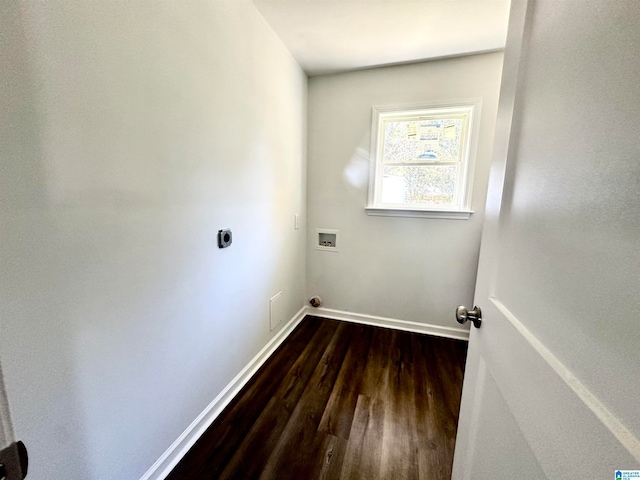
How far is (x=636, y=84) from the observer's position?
13.1 inches

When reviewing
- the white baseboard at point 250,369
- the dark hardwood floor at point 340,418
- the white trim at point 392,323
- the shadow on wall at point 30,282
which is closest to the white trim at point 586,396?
the dark hardwood floor at point 340,418

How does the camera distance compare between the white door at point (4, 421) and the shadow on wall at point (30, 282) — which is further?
the shadow on wall at point (30, 282)

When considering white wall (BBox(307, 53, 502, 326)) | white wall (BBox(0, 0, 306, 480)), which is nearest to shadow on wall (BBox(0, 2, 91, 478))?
white wall (BBox(0, 0, 306, 480))

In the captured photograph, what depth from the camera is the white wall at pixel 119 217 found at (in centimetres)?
67

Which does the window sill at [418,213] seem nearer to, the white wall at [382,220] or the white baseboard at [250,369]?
the white wall at [382,220]

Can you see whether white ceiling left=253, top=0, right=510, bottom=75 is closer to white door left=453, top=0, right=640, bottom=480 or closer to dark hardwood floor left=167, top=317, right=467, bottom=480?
white door left=453, top=0, right=640, bottom=480

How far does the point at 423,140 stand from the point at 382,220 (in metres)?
0.80

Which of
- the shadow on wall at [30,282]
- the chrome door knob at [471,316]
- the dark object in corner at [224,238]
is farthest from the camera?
the dark object in corner at [224,238]

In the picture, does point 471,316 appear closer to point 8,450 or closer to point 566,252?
point 566,252

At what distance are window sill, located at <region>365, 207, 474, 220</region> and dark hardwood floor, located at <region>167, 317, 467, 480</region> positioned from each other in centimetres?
115

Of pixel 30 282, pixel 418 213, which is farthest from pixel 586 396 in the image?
pixel 418 213

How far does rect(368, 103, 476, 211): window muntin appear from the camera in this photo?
2.15 m

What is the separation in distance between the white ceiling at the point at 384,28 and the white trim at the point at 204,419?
91.2 inches

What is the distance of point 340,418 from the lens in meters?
1.45
